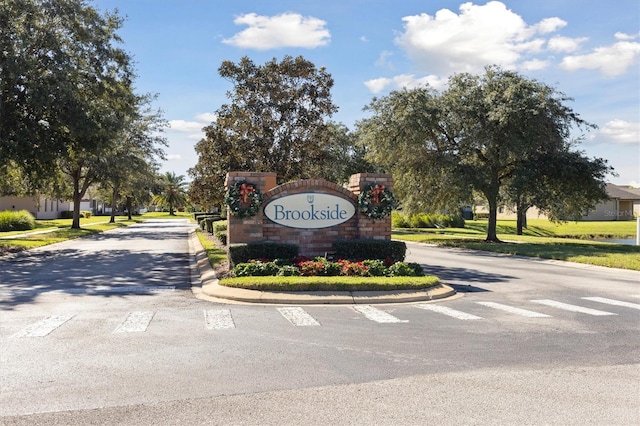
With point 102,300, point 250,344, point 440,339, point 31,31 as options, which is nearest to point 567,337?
point 440,339

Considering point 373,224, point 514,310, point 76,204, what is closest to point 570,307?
point 514,310

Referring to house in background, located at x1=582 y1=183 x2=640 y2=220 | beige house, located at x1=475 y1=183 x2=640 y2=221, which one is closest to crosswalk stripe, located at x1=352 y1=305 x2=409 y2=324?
beige house, located at x1=475 y1=183 x2=640 y2=221

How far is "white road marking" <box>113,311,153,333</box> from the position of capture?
7898 mm

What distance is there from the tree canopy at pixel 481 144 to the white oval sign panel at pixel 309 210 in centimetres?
1388

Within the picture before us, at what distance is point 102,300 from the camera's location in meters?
10.6

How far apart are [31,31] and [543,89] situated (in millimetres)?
21932

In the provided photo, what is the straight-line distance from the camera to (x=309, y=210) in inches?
556

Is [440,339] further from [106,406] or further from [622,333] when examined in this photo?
[106,406]

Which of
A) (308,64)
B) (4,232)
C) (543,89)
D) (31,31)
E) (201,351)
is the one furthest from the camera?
(4,232)

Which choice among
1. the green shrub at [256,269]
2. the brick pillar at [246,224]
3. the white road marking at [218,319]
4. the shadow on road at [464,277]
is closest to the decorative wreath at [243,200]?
the brick pillar at [246,224]

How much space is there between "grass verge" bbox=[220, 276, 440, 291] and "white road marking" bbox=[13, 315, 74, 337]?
11.5 feet

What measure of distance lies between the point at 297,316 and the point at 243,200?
4.93 meters

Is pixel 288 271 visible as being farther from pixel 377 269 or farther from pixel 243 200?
pixel 243 200

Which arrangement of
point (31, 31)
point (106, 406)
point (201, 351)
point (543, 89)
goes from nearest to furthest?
1. point (106, 406)
2. point (201, 351)
3. point (31, 31)
4. point (543, 89)
